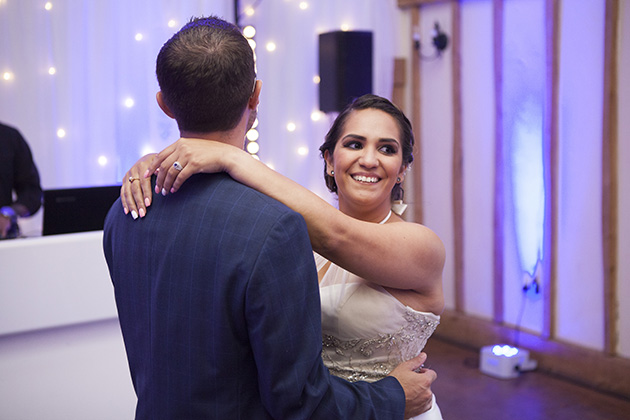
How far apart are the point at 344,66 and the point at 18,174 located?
7.28ft

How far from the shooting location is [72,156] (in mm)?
4012

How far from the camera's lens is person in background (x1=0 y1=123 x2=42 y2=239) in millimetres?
3621

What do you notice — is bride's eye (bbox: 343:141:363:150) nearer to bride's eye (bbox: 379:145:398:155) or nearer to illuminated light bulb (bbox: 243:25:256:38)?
bride's eye (bbox: 379:145:398:155)

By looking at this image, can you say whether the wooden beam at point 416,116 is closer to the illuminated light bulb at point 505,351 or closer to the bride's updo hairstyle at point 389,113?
the illuminated light bulb at point 505,351

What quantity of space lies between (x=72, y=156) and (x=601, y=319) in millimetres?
3612

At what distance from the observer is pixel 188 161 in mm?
1165

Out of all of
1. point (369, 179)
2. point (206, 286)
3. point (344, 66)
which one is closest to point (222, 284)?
point (206, 286)

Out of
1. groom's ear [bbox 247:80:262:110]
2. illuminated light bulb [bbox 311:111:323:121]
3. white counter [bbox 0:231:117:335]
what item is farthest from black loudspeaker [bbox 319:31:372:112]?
groom's ear [bbox 247:80:262:110]

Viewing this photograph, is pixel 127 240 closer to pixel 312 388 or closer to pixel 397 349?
pixel 312 388

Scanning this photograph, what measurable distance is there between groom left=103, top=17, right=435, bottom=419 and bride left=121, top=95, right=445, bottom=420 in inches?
2.4

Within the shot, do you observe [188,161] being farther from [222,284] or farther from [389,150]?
[389,150]

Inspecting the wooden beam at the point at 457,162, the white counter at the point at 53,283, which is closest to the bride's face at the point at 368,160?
the white counter at the point at 53,283

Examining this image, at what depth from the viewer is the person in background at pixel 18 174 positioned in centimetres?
362

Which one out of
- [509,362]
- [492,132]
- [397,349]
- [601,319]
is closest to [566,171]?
[492,132]
